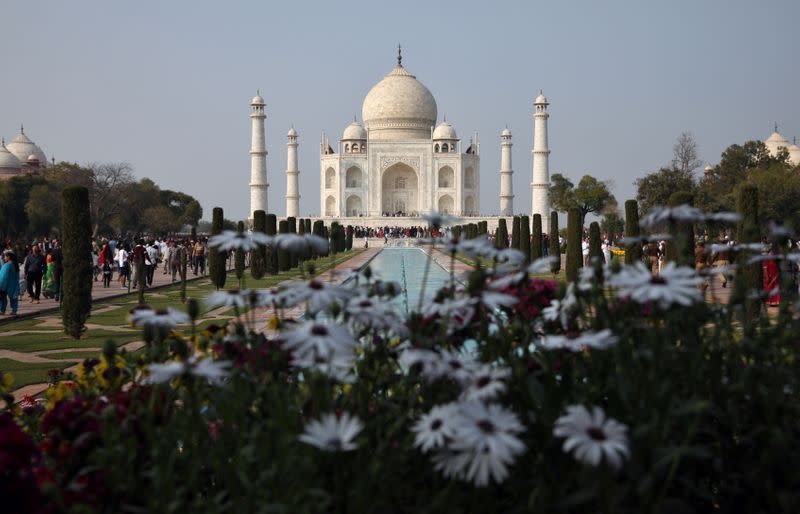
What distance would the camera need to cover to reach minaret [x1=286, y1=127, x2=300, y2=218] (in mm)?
36812

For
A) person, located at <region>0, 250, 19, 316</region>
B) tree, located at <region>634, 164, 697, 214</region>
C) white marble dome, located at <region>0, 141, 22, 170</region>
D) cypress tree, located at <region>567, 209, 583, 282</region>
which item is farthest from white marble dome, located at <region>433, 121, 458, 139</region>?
person, located at <region>0, 250, 19, 316</region>

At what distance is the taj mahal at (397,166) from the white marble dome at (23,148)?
16.2m

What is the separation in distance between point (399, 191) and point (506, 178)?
17.4 feet

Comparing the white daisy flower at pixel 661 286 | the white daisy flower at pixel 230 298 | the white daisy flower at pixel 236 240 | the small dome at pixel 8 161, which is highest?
the small dome at pixel 8 161

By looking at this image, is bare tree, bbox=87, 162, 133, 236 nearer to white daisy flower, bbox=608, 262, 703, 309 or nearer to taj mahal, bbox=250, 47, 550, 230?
taj mahal, bbox=250, 47, 550, 230

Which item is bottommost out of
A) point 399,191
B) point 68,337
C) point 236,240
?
point 68,337

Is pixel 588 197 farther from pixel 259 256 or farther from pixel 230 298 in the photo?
pixel 230 298

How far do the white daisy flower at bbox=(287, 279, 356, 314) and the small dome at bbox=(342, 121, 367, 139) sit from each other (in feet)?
125

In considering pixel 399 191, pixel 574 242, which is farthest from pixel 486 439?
pixel 399 191

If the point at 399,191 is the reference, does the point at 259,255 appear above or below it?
below

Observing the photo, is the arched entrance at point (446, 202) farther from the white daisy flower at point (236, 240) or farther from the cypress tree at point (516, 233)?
the white daisy flower at point (236, 240)

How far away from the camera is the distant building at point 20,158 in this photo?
40688 mm

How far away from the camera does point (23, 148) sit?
1745 inches

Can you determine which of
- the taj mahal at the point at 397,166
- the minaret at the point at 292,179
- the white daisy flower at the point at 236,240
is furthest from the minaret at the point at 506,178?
the white daisy flower at the point at 236,240
